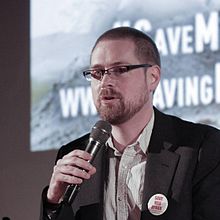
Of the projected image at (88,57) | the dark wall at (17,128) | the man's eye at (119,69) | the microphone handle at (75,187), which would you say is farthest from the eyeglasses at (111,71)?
the dark wall at (17,128)

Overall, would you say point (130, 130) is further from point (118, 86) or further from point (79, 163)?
point (79, 163)

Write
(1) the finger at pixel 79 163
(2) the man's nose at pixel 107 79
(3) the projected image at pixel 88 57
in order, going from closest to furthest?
(1) the finger at pixel 79 163 < (2) the man's nose at pixel 107 79 < (3) the projected image at pixel 88 57

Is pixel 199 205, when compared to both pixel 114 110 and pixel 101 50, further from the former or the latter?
pixel 101 50

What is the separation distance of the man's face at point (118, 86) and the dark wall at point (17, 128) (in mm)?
1171

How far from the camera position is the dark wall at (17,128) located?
10.0 ft

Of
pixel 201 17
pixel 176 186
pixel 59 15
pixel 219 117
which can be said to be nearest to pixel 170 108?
pixel 219 117

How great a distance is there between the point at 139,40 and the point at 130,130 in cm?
25

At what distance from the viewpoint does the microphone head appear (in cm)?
169

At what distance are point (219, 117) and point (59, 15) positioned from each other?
2.86 feet

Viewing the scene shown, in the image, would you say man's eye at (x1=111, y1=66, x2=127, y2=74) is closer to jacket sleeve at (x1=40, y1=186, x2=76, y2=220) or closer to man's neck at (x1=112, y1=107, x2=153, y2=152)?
man's neck at (x1=112, y1=107, x2=153, y2=152)

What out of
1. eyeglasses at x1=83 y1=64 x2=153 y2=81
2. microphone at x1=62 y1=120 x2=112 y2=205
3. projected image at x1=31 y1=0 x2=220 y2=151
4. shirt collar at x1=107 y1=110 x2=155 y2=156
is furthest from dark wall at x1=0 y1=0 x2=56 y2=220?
microphone at x1=62 y1=120 x2=112 y2=205

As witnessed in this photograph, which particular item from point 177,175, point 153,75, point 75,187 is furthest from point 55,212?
point 153,75

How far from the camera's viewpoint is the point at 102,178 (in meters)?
1.92

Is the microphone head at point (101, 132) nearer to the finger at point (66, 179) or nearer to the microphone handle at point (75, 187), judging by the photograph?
the microphone handle at point (75, 187)
